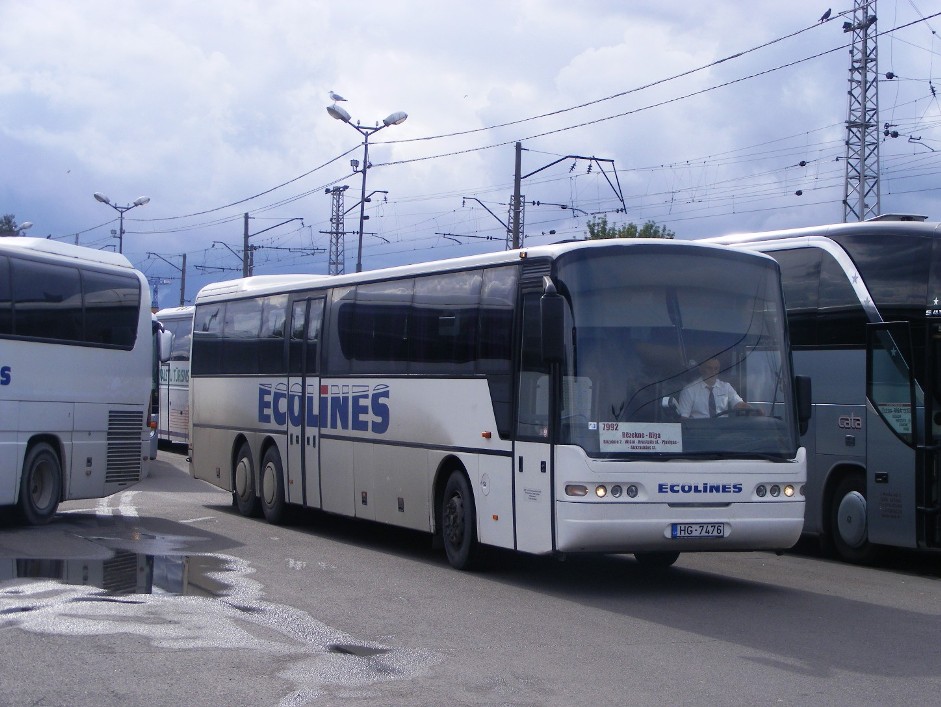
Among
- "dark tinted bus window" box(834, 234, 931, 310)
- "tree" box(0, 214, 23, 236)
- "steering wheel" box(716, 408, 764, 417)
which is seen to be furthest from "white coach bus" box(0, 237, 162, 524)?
"tree" box(0, 214, 23, 236)

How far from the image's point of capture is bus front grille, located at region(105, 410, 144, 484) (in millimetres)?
18125

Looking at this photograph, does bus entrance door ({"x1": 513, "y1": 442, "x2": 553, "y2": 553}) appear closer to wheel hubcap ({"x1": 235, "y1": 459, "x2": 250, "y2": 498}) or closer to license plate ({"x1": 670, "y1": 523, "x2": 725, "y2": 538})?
license plate ({"x1": 670, "y1": 523, "x2": 725, "y2": 538})

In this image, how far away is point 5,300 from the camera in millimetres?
15805

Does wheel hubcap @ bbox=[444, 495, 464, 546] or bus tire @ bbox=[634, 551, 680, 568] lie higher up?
wheel hubcap @ bbox=[444, 495, 464, 546]

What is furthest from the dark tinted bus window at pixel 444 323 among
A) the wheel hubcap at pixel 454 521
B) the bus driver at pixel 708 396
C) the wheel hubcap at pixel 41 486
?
the wheel hubcap at pixel 41 486

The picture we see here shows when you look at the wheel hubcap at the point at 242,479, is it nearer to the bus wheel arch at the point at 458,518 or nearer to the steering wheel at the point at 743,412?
the bus wheel arch at the point at 458,518

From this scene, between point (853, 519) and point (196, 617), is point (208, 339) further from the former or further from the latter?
point (196, 617)

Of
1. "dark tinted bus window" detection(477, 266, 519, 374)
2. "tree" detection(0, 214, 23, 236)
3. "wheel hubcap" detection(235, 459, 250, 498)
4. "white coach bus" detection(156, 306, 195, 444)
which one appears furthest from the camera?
"tree" detection(0, 214, 23, 236)

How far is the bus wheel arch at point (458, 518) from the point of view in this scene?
13.0 metres

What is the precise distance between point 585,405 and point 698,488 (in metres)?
1.27

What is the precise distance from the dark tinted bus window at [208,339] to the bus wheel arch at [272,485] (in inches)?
85.9

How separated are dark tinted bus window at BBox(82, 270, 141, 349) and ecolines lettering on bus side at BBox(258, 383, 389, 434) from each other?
215 cm

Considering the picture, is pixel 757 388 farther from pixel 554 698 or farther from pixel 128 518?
pixel 128 518

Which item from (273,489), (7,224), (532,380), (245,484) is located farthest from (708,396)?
(7,224)
